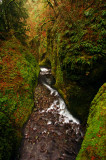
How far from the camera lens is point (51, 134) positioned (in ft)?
17.0

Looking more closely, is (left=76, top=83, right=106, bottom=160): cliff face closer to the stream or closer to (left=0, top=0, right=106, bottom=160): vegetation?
(left=0, top=0, right=106, bottom=160): vegetation

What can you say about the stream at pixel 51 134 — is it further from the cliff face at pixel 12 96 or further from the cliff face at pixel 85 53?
the cliff face at pixel 85 53

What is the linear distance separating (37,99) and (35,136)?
3171 millimetres

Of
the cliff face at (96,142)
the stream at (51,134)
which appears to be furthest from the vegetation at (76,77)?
the stream at (51,134)

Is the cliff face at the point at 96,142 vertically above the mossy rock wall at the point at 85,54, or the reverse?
the mossy rock wall at the point at 85,54

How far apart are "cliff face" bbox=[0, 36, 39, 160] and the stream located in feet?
2.03

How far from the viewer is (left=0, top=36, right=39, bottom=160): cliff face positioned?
Result: 3.86 m

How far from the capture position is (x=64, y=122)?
19.4 ft

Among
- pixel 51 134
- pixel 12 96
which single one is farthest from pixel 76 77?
pixel 12 96

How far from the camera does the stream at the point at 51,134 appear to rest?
171 inches

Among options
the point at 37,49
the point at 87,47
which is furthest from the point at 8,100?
the point at 37,49

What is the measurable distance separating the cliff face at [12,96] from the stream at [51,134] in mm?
619

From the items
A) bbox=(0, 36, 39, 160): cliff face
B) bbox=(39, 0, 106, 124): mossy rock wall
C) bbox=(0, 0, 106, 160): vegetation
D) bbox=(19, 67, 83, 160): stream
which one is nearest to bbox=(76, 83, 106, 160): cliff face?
bbox=(0, 0, 106, 160): vegetation

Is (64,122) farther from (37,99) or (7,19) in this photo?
(7,19)
